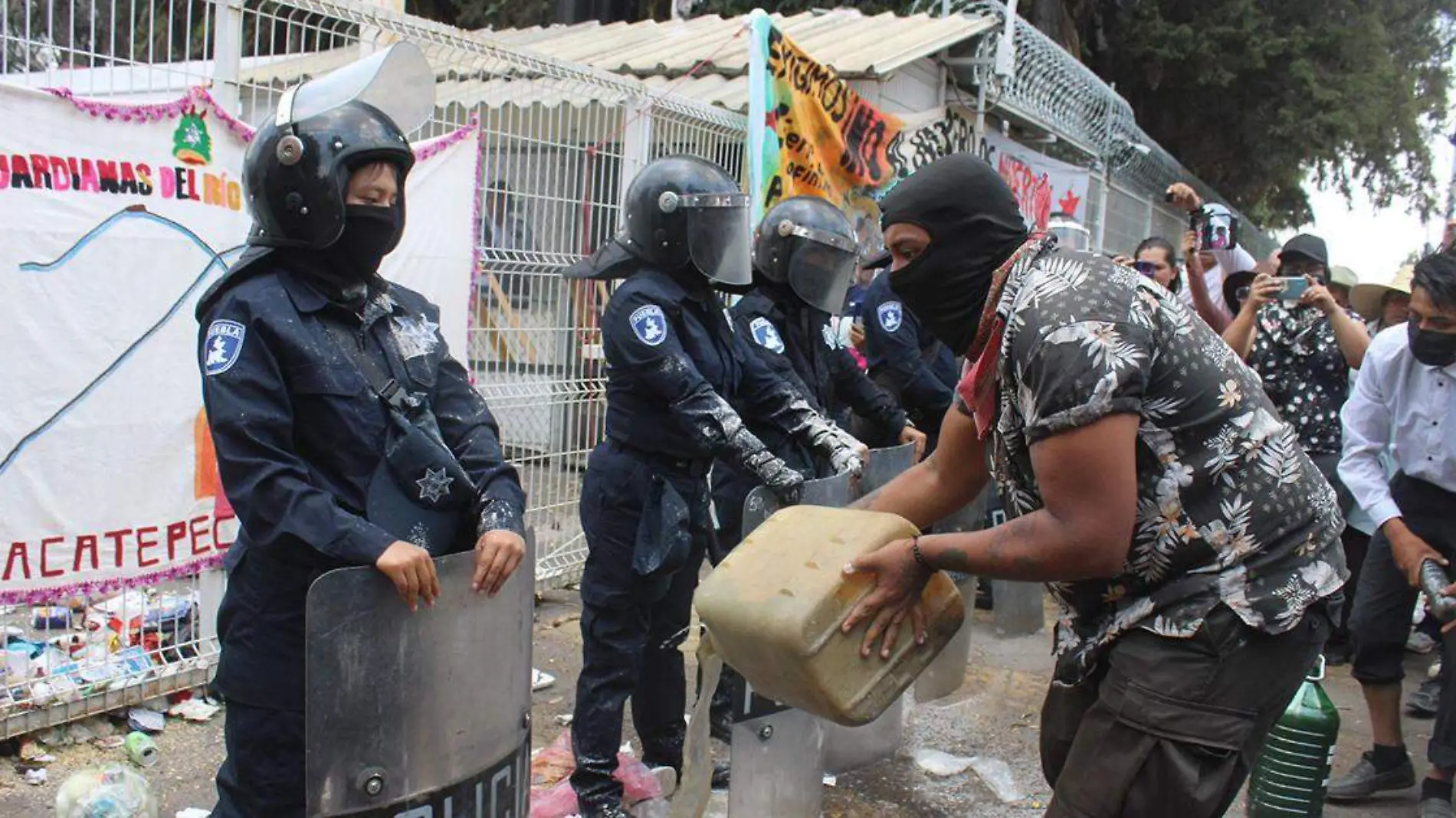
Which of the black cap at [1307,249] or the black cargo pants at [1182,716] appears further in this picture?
the black cap at [1307,249]

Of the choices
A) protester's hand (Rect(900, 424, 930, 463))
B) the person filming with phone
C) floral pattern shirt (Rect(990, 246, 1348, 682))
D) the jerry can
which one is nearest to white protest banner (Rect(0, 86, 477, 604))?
the jerry can

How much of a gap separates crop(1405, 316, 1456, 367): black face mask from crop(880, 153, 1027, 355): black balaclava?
237 centimetres

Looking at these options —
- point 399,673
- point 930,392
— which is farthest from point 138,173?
point 930,392

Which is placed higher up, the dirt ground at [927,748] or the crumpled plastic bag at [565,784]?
the crumpled plastic bag at [565,784]

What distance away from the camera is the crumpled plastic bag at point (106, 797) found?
10.5ft

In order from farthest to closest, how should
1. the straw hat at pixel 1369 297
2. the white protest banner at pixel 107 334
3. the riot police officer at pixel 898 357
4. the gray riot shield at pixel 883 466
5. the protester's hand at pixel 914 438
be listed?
the straw hat at pixel 1369 297 < the riot police officer at pixel 898 357 < the protester's hand at pixel 914 438 < the gray riot shield at pixel 883 466 < the white protest banner at pixel 107 334

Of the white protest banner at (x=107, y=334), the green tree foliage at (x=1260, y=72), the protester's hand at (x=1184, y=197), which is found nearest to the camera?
the white protest banner at (x=107, y=334)

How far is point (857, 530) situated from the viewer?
7.35 ft

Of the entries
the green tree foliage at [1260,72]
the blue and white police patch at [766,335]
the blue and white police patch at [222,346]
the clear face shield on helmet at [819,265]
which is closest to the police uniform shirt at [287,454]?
the blue and white police patch at [222,346]

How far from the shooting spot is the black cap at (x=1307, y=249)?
216 inches

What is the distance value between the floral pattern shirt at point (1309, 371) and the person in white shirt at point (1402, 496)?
1239 millimetres

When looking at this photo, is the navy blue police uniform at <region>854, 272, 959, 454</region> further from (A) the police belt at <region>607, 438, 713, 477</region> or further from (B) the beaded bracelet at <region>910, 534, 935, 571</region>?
(B) the beaded bracelet at <region>910, 534, 935, 571</region>

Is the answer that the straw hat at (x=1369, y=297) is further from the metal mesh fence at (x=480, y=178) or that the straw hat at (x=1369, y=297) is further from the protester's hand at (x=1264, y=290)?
the metal mesh fence at (x=480, y=178)

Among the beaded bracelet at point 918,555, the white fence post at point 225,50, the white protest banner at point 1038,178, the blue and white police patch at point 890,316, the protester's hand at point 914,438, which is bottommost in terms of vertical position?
the protester's hand at point 914,438
